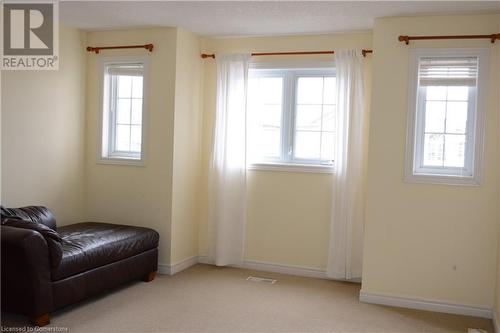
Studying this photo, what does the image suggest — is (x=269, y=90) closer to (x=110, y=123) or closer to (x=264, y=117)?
(x=264, y=117)

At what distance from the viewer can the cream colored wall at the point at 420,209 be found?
392 cm

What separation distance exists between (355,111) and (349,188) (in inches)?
27.4

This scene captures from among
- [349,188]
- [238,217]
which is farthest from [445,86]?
[238,217]

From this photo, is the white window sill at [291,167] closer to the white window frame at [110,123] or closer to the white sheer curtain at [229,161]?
the white sheer curtain at [229,161]

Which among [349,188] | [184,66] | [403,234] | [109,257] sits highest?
[184,66]

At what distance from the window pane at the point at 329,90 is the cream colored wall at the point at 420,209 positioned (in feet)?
2.44

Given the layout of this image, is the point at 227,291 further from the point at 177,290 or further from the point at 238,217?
the point at 238,217

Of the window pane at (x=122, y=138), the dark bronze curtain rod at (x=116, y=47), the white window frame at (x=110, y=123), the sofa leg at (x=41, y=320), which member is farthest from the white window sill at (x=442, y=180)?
the sofa leg at (x=41, y=320)

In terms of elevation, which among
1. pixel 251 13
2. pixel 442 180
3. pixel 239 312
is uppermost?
pixel 251 13

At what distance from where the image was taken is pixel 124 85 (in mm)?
5117

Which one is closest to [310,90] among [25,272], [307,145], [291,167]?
[307,145]

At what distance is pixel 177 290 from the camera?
14.3 ft

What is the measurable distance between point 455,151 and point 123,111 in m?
3.10

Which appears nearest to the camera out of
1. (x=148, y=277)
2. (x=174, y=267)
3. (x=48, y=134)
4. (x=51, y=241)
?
(x=51, y=241)
